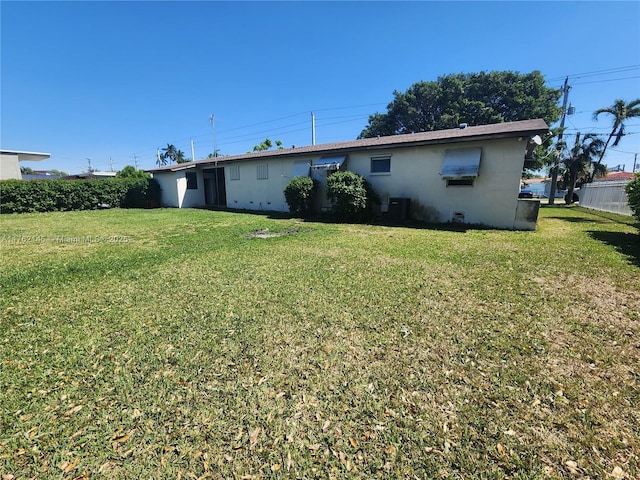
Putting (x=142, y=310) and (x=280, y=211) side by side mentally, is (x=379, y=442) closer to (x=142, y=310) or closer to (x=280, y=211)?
(x=142, y=310)

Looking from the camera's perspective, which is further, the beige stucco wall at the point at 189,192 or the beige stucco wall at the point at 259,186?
the beige stucco wall at the point at 189,192

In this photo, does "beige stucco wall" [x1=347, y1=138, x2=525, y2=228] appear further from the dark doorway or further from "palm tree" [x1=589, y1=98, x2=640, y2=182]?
"palm tree" [x1=589, y1=98, x2=640, y2=182]

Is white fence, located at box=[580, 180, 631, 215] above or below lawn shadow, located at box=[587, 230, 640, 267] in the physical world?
above

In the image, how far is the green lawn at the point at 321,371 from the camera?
1.99 meters

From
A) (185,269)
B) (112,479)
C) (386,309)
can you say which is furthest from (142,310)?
(386,309)

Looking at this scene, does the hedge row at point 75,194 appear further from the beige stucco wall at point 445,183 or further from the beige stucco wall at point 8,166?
the beige stucco wall at point 445,183

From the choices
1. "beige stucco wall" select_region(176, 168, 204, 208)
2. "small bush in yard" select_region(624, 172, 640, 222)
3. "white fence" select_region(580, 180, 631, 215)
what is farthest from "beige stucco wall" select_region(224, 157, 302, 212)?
"white fence" select_region(580, 180, 631, 215)

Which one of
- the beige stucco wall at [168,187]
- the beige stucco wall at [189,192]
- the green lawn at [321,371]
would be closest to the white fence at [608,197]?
the green lawn at [321,371]

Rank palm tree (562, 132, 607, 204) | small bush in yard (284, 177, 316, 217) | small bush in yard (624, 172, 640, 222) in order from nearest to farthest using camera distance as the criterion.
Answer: small bush in yard (624, 172, 640, 222), small bush in yard (284, 177, 316, 217), palm tree (562, 132, 607, 204)

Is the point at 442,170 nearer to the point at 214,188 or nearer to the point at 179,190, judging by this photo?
the point at 214,188

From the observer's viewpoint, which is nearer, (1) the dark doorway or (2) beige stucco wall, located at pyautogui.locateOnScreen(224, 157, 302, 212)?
(2) beige stucco wall, located at pyautogui.locateOnScreen(224, 157, 302, 212)

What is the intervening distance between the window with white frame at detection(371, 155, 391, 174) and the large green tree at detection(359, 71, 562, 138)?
72.7 feet

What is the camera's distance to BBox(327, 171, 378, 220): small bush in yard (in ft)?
40.9

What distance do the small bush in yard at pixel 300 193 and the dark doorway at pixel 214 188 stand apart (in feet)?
32.6
